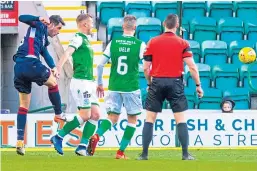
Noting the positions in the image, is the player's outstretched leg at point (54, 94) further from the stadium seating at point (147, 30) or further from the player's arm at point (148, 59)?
the stadium seating at point (147, 30)

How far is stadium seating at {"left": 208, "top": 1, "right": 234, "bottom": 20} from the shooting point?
2306 centimetres

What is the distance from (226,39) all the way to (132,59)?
9.02m

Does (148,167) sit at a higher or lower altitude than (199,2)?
lower

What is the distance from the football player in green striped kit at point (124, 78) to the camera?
13898 mm

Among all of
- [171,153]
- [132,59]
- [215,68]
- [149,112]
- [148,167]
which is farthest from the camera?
[215,68]

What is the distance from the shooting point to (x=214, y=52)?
22.0 meters

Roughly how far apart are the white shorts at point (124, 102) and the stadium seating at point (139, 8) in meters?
8.78

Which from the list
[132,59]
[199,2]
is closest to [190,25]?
[199,2]

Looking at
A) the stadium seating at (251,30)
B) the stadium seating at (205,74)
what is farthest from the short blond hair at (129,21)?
the stadium seating at (251,30)

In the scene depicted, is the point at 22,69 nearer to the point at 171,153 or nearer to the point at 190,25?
the point at 171,153

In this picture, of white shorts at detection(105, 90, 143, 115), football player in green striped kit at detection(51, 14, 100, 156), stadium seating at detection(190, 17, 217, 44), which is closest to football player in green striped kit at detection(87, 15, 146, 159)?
white shorts at detection(105, 90, 143, 115)

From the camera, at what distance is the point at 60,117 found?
46.2 ft

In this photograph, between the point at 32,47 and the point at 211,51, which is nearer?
the point at 32,47

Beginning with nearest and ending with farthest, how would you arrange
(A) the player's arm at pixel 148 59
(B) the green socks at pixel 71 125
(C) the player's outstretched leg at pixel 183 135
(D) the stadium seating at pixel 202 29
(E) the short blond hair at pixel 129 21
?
(C) the player's outstretched leg at pixel 183 135
(A) the player's arm at pixel 148 59
(E) the short blond hair at pixel 129 21
(B) the green socks at pixel 71 125
(D) the stadium seating at pixel 202 29
